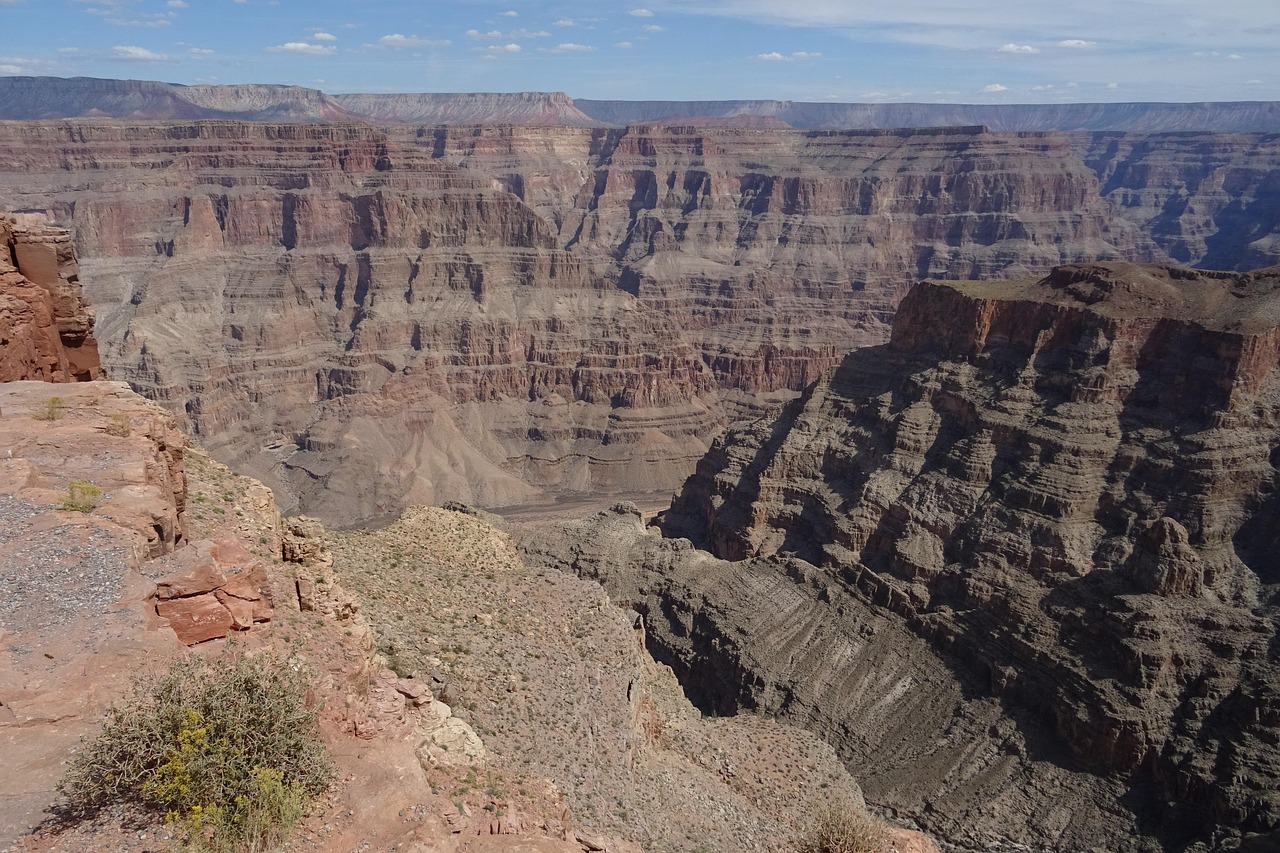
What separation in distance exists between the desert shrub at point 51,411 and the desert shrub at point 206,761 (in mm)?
10078

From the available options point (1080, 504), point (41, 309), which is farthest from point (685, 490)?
point (41, 309)

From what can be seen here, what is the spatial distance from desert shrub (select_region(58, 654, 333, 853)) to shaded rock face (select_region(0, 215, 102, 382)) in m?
15.8

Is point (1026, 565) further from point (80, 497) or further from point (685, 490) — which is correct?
point (80, 497)

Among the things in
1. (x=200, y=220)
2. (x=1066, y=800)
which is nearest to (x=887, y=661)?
(x=1066, y=800)

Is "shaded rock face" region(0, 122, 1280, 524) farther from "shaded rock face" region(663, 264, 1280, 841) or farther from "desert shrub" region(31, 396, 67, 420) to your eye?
"desert shrub" region(31, 396, 67, 420)

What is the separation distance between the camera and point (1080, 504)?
53.2 meters

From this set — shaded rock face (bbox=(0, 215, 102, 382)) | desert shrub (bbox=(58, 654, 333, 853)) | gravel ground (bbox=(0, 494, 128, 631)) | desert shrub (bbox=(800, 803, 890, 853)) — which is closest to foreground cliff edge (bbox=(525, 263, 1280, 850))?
desert shrub (bbox=(800, 803, 890, 853))

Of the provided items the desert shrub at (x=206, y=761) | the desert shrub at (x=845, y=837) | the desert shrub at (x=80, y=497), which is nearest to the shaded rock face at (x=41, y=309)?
the desert shrub at (x=80, y=497)

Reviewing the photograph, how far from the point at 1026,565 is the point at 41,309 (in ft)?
162

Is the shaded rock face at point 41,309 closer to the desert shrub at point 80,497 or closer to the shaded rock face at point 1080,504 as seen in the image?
the desert shrub at point 80,497

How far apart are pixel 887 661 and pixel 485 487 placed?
62.2 metres

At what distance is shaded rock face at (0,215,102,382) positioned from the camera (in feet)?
80.8

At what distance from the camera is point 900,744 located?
44.0m

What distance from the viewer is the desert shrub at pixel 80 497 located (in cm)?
1720
